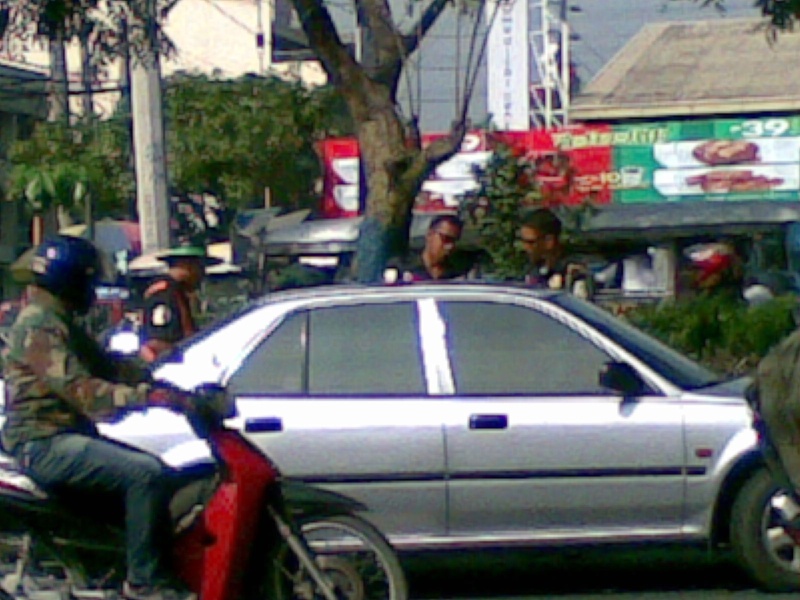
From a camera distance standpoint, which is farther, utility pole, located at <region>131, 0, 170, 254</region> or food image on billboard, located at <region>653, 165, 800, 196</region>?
food image on billboard, located at <region>653, 165, 800, 196</region>

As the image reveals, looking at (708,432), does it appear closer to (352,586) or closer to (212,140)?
(352,586)

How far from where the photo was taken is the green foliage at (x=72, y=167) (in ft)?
124

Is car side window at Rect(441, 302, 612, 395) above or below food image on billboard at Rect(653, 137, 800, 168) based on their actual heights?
above

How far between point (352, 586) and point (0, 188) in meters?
45.6

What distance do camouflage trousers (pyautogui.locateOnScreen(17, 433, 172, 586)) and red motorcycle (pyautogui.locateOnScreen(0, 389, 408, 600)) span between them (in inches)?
3.2

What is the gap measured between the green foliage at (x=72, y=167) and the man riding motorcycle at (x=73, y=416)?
28.4 m

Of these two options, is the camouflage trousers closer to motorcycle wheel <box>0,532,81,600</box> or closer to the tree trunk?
motorcycle wheel <box>0,532,81,600</box>

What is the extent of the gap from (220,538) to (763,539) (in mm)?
2996

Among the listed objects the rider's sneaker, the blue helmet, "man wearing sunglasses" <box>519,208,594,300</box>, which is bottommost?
the rider's sneaker

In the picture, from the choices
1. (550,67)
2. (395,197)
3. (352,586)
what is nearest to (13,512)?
(352,586)

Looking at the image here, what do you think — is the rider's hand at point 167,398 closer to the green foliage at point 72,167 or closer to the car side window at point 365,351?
the car side window at point 365,351

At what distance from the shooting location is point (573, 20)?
158ft

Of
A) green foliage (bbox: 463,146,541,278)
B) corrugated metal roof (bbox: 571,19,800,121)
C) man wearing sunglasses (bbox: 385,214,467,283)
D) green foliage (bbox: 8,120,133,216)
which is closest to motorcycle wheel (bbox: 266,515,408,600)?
man wearing sunglasses (bbox: 385,214,467,283)

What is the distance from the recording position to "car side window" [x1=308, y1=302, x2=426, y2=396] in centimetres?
951
